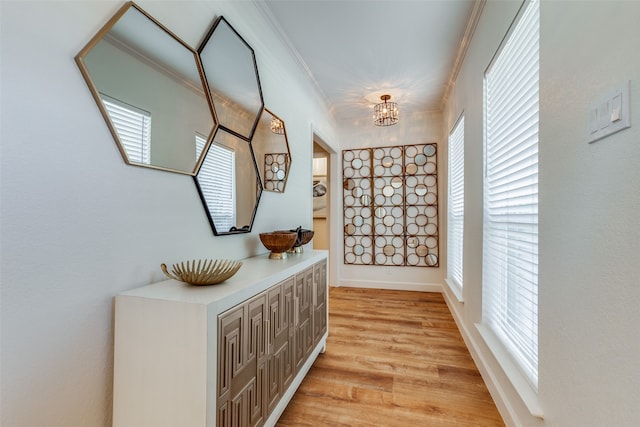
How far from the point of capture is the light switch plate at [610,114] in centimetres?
75

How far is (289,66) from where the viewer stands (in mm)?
2650

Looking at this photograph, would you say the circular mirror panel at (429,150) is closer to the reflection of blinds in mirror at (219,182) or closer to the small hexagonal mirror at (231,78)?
the small hexagonal mirror at (231,78)

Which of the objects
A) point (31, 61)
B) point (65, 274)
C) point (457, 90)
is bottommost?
point (65, 274)

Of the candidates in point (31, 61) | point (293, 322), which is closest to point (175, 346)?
point (293, 322)

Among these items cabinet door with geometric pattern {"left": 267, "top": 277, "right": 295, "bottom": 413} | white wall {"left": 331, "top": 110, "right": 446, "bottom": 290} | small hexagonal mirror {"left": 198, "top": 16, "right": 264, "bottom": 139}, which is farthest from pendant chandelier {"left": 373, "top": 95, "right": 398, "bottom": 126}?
cabinet door with geometric pattern {"left": 267, "top": 277, "right": 295, "bottom": 413}

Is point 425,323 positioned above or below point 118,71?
below

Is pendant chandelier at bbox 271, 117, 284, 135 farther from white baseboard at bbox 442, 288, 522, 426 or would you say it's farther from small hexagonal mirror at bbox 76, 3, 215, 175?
white baseboard at bbox 442, 288, 522, 426

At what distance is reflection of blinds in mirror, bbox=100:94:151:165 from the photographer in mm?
1061

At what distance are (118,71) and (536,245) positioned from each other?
1873 mm

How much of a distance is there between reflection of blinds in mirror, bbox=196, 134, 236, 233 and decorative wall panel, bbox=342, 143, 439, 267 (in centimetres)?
294

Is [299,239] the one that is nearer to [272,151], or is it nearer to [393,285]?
[272,151]

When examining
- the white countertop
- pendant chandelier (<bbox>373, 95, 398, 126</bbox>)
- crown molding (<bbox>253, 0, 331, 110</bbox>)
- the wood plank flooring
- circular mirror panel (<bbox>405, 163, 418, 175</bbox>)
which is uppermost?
crown molding (<bbox>253, 0, 331, 110</bbox>)

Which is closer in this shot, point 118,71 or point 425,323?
point 118,71

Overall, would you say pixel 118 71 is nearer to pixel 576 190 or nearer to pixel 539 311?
pixel 576 190
